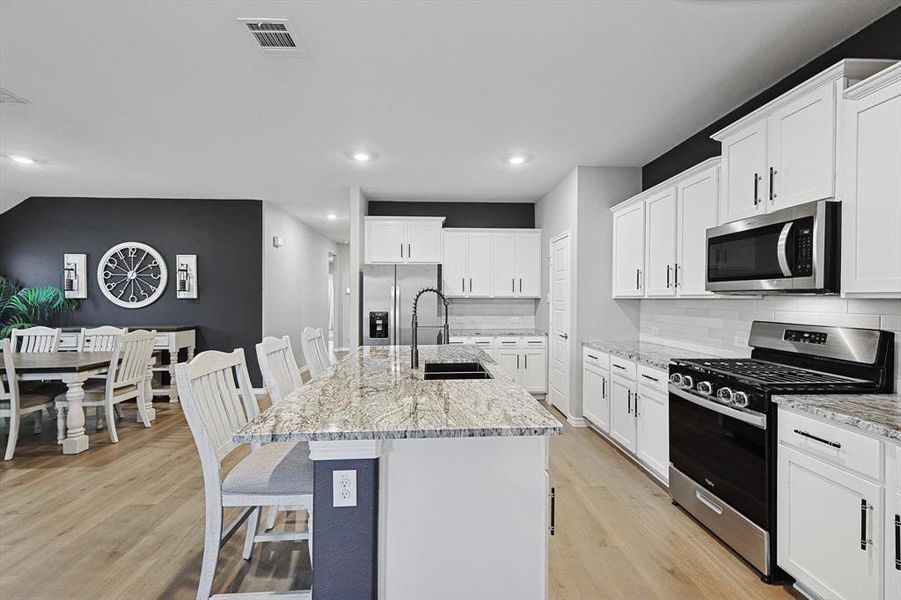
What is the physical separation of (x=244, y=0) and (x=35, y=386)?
14.7ft

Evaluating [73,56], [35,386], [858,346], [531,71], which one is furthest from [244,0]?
[35,386]

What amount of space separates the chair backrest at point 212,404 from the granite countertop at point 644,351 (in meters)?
2.50

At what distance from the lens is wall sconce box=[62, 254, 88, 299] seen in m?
6.12

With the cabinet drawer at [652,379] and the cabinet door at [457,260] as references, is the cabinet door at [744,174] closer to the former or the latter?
the cabinet drawer at [652,379]

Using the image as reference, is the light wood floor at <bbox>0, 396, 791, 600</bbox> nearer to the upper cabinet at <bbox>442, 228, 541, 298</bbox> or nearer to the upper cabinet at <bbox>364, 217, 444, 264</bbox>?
the upper cabinet at <bbox>442, 228, 541, 298</bbox>

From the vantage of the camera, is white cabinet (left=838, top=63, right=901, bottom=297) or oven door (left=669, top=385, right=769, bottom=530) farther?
oven door (left=669, top=385, right=769, bottom=530)

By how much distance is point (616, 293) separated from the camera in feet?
14.7

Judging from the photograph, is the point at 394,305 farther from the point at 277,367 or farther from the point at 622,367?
the point at 277,367

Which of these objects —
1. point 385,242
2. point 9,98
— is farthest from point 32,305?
point 385,242

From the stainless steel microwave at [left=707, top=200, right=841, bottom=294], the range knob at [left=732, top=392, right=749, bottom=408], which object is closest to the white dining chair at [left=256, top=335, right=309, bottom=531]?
the range knob at [left=732, top=392, right=749, bottom=408]

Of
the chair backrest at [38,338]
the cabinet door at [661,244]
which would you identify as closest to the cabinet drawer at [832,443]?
the cabinet door at [661,244]

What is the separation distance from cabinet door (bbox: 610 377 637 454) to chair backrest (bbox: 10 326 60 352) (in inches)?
221

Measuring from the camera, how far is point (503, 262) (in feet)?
19.9

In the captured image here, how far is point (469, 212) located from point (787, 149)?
4.32 metres
